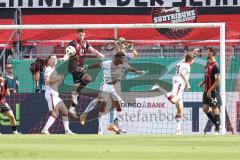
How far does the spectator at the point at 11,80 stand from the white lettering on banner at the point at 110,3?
11.8m

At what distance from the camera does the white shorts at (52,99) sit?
1920 centimetres

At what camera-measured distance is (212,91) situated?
18.7 meters

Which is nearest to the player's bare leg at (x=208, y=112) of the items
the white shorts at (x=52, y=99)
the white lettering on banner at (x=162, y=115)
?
the white lettering on banner at (x=162, y=115)

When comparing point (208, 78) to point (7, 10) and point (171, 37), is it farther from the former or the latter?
point (7, 10)

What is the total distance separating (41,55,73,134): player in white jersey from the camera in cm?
1892

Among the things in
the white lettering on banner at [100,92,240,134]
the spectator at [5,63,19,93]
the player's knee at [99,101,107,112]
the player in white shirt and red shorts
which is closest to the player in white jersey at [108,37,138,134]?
the player's knee at [99,101,107,112]

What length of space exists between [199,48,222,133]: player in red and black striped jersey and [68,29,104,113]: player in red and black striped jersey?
7.72ft

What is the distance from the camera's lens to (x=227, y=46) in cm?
2030

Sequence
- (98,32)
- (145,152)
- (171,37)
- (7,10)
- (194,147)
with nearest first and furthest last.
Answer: (145,152), (194,147), (98,32), (171,37), (7,10)

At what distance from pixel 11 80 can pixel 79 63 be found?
205 centimetres

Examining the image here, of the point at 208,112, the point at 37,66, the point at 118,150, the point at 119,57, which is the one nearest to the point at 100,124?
the point at 119,57

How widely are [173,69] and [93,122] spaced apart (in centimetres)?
223

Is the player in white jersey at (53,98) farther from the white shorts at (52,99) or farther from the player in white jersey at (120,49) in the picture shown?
the player in white jersey at (120,49)

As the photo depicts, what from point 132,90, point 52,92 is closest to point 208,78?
point 132,90
